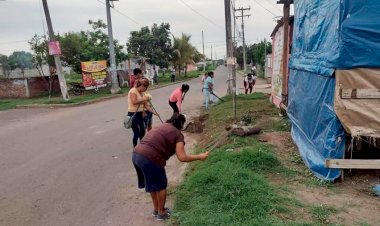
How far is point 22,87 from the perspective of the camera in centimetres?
2419

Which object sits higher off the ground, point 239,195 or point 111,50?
point 111,50

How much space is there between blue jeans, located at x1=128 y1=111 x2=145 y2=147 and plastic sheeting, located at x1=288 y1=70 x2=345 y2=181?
331 cm

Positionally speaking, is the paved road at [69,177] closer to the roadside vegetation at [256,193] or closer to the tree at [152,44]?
the roadside vegetation at [256,193]

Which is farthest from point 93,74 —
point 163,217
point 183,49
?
point 183,49

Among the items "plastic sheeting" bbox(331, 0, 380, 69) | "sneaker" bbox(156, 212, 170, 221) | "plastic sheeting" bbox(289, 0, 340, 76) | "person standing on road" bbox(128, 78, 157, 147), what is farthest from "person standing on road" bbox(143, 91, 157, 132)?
"plastic sheeting" bbox(331, 0, 380, 69)

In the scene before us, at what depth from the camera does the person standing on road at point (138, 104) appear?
7.55 metres

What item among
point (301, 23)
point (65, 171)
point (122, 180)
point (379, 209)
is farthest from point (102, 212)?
point (301, 23)

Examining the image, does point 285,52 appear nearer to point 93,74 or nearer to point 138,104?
point 138,104

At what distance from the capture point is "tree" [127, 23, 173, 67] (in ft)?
131

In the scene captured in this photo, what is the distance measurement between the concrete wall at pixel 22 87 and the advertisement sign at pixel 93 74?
3.12 m

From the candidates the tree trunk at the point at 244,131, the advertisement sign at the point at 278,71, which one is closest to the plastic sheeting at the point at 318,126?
the tree trunk at the point at 244,131

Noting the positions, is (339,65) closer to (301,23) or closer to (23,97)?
(301,23)

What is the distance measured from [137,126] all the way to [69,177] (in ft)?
5.94

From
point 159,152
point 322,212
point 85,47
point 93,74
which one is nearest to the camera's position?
point 322,212
